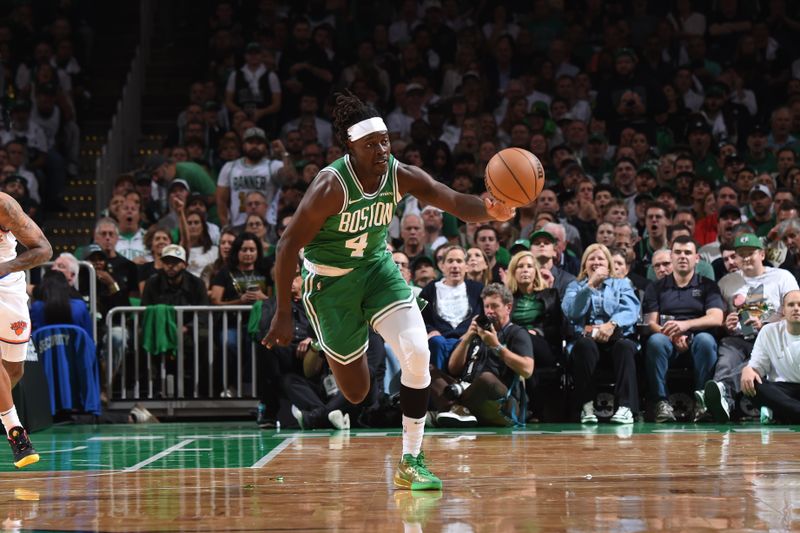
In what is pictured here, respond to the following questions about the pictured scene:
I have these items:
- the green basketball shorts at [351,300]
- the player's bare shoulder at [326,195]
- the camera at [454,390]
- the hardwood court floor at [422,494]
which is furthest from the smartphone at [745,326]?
the player's bare shoulder at [326,195]

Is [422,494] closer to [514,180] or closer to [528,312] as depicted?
[514,180]

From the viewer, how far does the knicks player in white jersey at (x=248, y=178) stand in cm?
1479

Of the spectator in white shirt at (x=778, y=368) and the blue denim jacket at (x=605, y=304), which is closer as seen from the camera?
the spectator in white shirt at (x=778, y=368)

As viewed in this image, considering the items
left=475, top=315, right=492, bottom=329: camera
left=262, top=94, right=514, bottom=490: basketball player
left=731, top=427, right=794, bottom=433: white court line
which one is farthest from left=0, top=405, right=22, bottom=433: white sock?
left=731, top=427, right=794, bottom=433: white court line

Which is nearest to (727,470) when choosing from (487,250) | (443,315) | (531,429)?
(531,429)

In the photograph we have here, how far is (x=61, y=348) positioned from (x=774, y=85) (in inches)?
405

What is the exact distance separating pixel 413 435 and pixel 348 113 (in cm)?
184

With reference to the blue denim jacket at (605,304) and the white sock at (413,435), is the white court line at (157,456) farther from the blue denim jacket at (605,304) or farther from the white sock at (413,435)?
the blue denim jacket at (605,304)

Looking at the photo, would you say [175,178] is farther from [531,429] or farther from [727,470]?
[727,470]

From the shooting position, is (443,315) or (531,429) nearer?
(531,429)

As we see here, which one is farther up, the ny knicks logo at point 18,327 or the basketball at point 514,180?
the basketball at point 514,180

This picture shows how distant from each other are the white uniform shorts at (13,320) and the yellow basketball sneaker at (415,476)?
3127 mm

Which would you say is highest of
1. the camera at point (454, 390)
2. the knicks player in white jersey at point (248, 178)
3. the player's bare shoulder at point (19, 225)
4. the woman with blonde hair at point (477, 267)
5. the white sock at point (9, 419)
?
the knicks player in white jersey at point (248, 178)

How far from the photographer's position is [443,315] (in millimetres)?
11891
